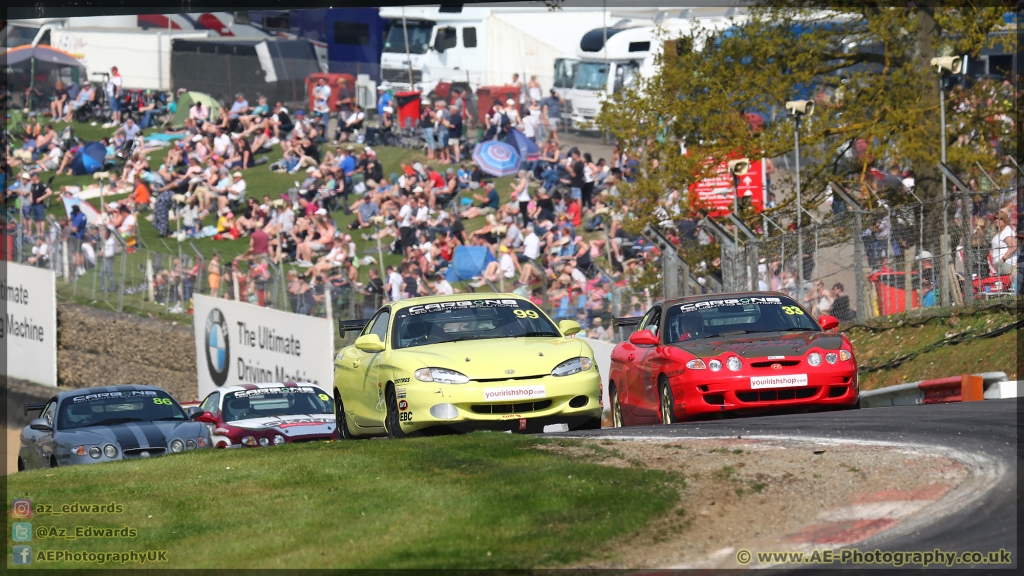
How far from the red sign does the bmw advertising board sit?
7.32m

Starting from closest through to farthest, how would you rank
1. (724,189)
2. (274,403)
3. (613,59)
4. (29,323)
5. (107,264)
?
(274,403), (724,189), (107,264), (29,323), (613,59)

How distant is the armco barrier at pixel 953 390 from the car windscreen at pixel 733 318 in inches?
60.6

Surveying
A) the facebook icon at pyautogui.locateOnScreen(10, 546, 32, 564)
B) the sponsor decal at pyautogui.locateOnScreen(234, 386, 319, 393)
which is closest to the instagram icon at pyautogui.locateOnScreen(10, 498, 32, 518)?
the facebook icon at pyautogui.locateOnScreen(10, 546, 32, 564)

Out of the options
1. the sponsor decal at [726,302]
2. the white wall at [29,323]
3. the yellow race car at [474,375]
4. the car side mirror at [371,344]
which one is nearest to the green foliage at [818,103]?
the sponsor decal at [726,302]

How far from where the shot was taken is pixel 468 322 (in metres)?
13.4

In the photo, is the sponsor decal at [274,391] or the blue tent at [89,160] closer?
the sponsor decal at [274,391]

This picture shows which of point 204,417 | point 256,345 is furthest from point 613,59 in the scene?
point 204,417

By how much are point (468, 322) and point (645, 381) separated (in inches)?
73.0

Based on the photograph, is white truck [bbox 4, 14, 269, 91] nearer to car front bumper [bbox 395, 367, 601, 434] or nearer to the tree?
the tree

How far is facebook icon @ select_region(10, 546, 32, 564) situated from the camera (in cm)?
791

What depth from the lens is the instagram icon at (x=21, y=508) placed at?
934 centimetres

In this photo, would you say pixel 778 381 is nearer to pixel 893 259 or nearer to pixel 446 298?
pixel 446 298

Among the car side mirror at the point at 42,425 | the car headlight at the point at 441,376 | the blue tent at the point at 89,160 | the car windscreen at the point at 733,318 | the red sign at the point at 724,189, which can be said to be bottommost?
the car side mirror at the point at 42,425

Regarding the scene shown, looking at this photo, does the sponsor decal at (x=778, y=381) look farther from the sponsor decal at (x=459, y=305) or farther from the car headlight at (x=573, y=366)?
the sponsor decal at (x=459, y=305)
